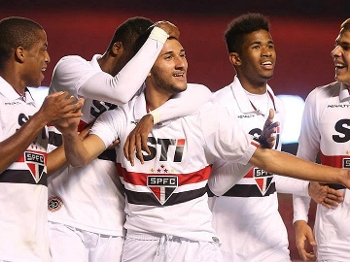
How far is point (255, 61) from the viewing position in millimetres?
4609

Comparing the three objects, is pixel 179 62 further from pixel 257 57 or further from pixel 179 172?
pixel 257 57

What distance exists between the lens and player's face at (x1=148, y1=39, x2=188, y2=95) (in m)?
4.05

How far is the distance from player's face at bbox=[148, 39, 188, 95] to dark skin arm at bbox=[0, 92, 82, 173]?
654 mm

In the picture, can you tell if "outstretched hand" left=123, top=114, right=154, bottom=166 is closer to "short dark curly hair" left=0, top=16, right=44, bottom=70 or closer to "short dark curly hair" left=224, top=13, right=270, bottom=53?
"short dark curly hair" left=0, top=16, right=44, bottom=70

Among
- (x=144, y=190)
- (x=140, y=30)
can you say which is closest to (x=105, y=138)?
(x=144, y=190)

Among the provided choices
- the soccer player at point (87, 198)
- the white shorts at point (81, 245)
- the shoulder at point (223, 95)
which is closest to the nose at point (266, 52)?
the shoulder at point (223, 95)

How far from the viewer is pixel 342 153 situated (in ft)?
14.5

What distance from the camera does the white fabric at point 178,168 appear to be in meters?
3.92

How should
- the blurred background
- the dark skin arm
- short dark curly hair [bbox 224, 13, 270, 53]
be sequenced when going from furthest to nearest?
the blurred background < short dark curly hair [bbox 224, 13, 270, 53] < the dark skin arm

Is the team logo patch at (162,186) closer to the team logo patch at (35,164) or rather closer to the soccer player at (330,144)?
the team logo patch at (35,164)

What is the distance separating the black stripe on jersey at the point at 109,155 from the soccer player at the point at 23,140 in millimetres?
386

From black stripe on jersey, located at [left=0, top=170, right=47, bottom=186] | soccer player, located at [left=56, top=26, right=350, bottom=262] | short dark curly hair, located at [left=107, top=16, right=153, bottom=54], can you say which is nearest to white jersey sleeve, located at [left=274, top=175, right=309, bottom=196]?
soccer player, located at [left=56, top=26, right=350, bottom=262]

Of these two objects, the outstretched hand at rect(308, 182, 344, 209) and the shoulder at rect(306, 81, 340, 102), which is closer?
→ the outstretched hand at rect(308, 182, 344, 209)

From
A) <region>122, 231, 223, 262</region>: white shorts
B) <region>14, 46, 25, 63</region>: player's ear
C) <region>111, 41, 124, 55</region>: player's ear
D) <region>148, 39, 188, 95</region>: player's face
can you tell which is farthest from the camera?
<region>111, 41, 124, 55</region>: player's ear
